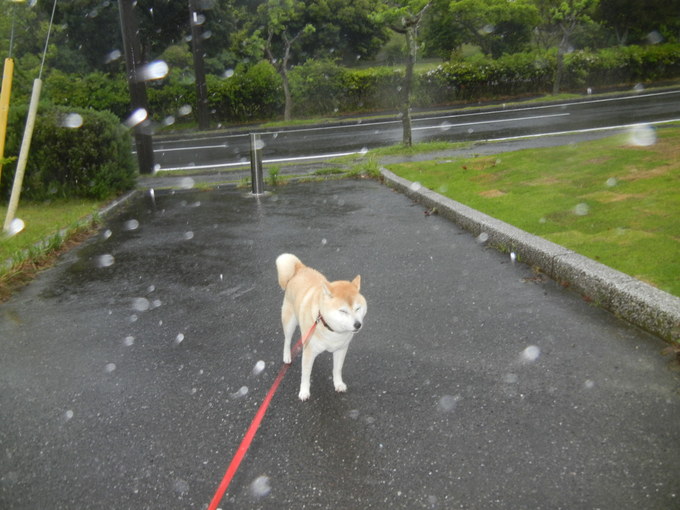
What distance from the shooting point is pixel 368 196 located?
33.6 ft

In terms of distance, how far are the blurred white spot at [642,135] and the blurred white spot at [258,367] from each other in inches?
353

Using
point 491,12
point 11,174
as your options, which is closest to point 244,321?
point 11,174

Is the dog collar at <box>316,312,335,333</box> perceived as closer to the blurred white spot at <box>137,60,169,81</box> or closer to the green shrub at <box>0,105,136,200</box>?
the green shrub at <box>0,105,136,200</box>

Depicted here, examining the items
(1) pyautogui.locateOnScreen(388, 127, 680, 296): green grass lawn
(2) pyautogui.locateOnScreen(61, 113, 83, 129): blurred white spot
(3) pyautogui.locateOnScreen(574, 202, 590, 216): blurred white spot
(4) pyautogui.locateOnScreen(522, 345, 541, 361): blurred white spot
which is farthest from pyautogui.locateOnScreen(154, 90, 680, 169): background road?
(4) pyautogui.locateOnScreen(522, 345, 541, 361): blurred white spot

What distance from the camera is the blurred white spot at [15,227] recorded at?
8.03 m

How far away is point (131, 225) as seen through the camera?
30.1 ft

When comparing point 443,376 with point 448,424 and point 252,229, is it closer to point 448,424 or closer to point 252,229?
point 448,424

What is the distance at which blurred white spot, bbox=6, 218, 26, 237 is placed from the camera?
26.3 feet

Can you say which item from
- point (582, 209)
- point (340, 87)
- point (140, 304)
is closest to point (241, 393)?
point (140, 304)

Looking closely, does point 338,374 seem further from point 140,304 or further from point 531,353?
point 140,304

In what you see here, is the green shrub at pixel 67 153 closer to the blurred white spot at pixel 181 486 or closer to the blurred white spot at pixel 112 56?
the blurred white spot at pixel 181 486

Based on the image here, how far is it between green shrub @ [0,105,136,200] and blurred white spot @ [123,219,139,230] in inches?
63.2

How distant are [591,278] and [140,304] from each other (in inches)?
161

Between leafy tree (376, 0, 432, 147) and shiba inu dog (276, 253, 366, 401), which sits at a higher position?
leafy tree (376, 0, 432, 147)
